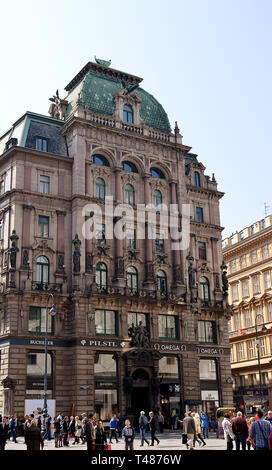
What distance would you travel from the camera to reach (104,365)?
52875 mm

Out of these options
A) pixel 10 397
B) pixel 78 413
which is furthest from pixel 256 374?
pixel 10 397

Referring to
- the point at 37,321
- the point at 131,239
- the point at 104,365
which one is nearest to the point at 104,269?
the point at 131,239

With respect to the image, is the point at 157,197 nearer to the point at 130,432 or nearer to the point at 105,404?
the point at 105,404

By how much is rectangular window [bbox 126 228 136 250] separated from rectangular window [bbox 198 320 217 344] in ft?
36.6

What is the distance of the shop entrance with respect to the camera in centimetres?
5369

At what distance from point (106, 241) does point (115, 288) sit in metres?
4.94

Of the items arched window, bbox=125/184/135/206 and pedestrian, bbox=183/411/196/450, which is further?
arched window, bbox=125/184/135/206

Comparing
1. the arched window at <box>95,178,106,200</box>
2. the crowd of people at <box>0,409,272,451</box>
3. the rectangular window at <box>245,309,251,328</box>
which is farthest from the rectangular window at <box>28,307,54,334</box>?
the rectangular window at <box>245,309,251,328</box>

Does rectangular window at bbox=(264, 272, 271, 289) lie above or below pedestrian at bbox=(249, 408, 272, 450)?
above

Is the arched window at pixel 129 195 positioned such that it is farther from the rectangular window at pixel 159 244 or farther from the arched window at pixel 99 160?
the rectangular window at pixel 159 244

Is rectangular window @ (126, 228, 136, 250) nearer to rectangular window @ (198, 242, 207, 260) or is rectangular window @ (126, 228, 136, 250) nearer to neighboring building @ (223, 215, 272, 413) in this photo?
rectangular window @ (198, 242, 207, 260)

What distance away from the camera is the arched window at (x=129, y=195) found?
5994cm

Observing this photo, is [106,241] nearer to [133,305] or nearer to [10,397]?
[133,305]

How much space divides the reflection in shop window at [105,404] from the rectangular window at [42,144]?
24514mm
